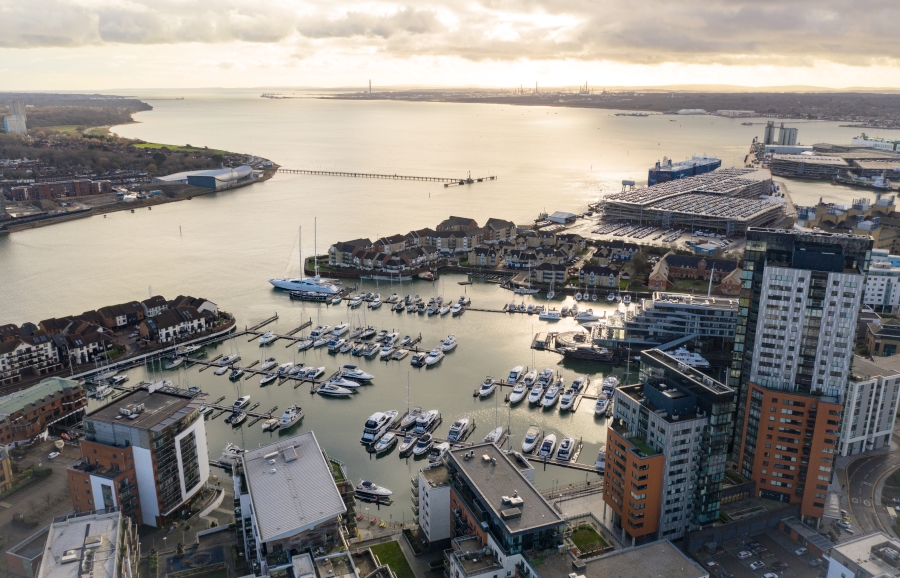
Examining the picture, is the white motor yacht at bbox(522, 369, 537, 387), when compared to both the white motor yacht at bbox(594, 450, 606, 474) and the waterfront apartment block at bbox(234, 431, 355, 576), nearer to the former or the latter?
the white motor yacht at bbox(594, 450, 606, 474)

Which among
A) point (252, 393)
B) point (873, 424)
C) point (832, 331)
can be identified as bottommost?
point (252, 393)

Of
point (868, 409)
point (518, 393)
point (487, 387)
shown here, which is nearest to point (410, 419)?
point (487, 387)

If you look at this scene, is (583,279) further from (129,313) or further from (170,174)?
(170,174)

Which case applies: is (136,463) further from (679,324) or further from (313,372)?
(679,324)

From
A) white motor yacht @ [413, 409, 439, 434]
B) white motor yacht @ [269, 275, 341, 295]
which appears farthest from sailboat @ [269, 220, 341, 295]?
white motor yacht @ [413, 409, 439, 434]

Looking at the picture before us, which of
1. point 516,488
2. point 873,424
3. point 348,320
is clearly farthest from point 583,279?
point 516,488

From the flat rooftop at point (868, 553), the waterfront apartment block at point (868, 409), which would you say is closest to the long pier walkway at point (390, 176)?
the waterfront apartment block at point (868, 409)
